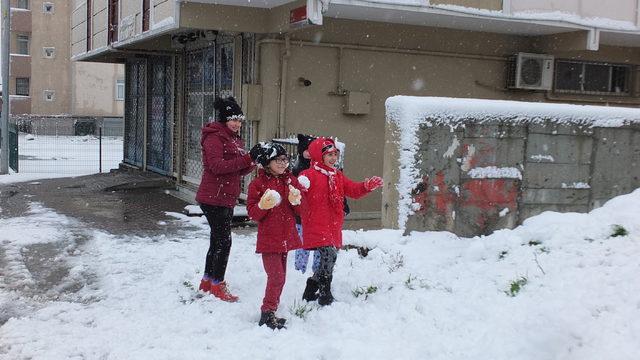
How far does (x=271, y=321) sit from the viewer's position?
16.2 feet

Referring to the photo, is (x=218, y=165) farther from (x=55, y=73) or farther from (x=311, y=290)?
(x=55, y=73)

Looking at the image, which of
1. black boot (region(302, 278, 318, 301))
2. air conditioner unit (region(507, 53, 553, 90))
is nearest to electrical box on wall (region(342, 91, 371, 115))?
air conditioner unit (region(507, 53, 553, 90))

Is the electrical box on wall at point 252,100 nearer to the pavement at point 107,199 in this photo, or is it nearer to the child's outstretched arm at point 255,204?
the pavement at point 107,199

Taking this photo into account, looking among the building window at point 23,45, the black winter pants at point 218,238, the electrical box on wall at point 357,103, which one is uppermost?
the building window at point 23,45

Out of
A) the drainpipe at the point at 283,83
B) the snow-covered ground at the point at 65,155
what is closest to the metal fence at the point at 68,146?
the snow-covered ground at the point at 65,155

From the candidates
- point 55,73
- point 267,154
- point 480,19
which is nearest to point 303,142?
point 267,154

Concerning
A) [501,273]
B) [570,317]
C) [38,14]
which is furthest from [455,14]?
[38,14]

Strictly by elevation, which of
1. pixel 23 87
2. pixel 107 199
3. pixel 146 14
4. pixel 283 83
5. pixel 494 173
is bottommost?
pixel 107 199

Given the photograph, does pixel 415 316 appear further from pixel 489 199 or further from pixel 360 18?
pixel 360 18

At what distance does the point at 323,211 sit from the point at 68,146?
25881 mm

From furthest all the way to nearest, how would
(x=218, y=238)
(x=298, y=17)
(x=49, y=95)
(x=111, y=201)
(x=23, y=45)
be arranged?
(x=23, y=45), (x=49, y=95), (x=111, y=201), (x=298, y=17), (x=218, y=238)

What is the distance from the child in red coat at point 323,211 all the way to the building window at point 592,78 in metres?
8.93

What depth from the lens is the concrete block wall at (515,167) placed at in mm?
6773

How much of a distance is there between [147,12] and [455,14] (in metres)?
5.83
